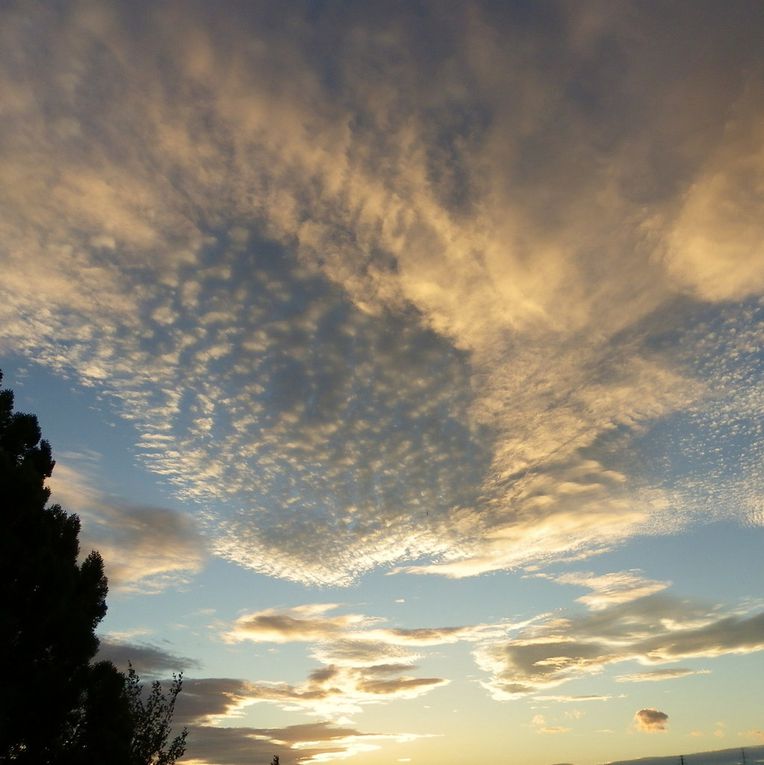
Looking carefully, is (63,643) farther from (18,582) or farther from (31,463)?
(31,463)

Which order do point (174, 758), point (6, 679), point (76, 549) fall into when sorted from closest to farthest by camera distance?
point (6, 679) → point (76, 549) → point (174, 758)

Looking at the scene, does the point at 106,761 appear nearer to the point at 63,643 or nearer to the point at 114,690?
the point at 114,690

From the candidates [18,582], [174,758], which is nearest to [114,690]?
[18,582]

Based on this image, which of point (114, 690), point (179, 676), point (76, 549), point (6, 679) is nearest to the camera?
point (6, 679)

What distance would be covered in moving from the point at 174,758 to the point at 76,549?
14623 millimetres

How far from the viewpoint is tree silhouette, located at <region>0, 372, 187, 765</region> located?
20.3 m

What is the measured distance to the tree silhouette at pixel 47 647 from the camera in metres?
20.3

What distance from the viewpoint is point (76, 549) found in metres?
24.1

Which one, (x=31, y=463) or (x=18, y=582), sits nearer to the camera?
(x=18, y=582)

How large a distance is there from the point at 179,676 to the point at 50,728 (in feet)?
47.6

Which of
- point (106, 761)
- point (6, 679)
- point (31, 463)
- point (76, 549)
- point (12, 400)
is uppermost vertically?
point (12, 400)

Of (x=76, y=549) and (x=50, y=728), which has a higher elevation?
(x=76, y=549)

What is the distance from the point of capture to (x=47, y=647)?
21.6 meters

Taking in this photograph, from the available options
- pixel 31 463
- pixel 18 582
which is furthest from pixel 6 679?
pixel 31 463
